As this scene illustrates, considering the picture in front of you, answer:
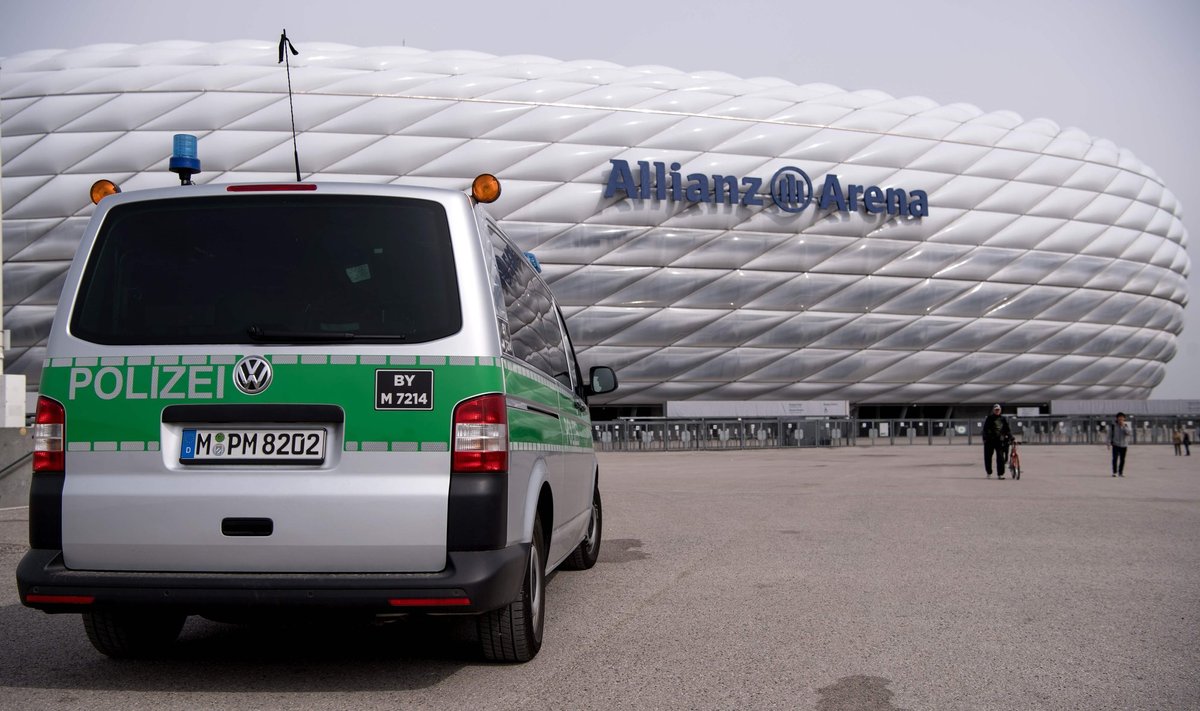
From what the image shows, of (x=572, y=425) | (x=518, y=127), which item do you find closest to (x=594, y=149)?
(x=518, y=127)

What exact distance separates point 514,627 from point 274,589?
109cm

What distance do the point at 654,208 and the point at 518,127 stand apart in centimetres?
624

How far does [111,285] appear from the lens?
427 centimetres

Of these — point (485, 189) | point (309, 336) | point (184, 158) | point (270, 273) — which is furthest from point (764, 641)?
point (184, 158)

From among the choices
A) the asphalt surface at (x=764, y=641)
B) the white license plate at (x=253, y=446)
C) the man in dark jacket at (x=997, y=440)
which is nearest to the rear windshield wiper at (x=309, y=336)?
the white license plate at (x=253, y=446)

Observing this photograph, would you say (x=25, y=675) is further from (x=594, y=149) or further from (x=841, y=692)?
(x=594, y=149)

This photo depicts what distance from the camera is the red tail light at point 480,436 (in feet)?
13.3

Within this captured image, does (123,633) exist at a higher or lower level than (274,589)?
lower

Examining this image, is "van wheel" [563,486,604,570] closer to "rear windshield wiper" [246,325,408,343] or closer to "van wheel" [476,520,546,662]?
"van wheel" [476,520,546,662]

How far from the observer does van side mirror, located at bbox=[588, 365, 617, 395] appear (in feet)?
24.9

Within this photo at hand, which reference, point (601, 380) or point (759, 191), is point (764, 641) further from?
point (759, 191)

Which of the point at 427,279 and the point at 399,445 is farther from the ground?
the point at 427,279

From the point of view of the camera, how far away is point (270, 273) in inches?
168

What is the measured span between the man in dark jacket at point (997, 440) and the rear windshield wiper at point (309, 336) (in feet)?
56.0
